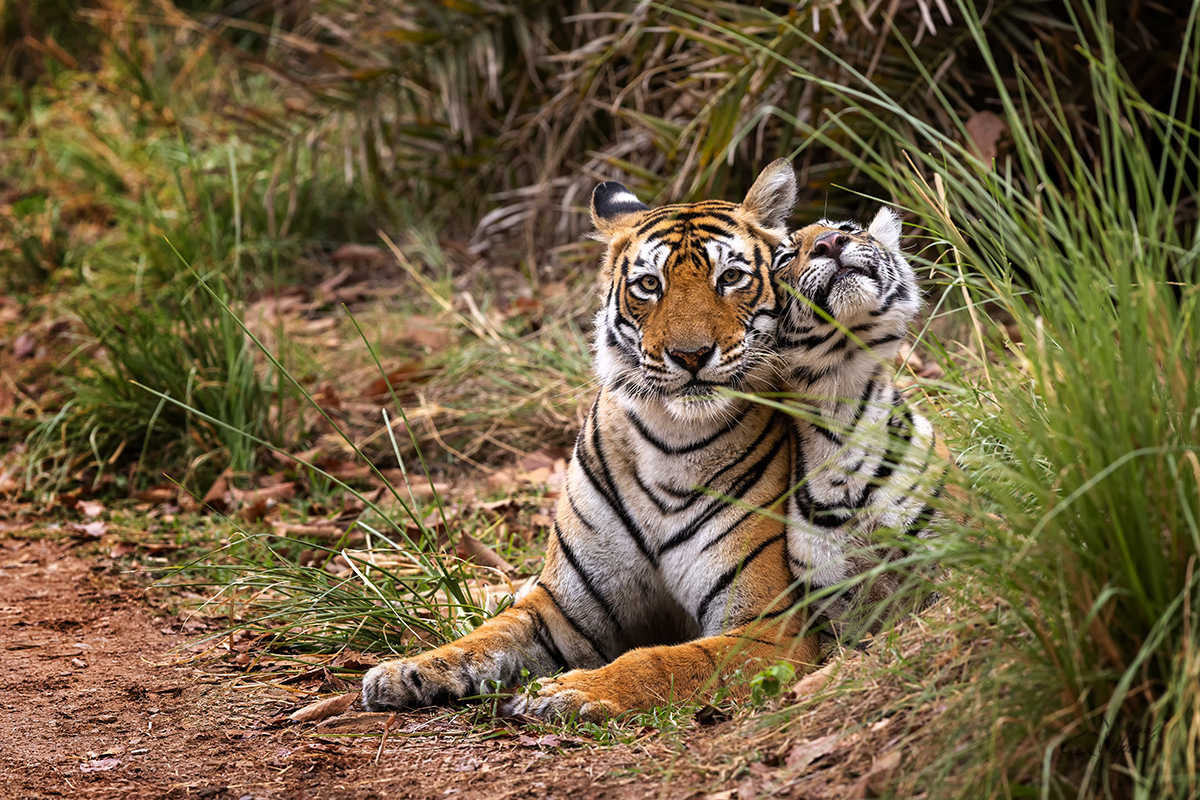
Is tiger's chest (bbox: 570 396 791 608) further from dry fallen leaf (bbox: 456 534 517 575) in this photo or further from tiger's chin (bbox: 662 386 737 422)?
dry fallen leaf (bbox: 456 534 517 575)

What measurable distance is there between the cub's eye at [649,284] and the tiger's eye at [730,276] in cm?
19

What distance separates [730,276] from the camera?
3.08 meters

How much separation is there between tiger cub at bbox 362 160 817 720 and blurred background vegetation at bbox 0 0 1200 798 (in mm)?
346

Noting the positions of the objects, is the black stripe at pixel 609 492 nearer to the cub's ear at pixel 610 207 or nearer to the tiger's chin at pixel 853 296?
the cub's ear at pixel 610 207

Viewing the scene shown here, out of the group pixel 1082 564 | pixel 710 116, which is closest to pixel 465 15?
pixel 710 116

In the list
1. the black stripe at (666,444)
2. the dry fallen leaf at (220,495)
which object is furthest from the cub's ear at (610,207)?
the dry fallen leaf at (220,495)

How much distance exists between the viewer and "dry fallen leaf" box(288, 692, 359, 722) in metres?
3.09

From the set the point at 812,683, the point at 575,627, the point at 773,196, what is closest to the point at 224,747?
the point at 575,627

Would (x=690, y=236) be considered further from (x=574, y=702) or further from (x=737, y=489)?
(x=574, y=702)

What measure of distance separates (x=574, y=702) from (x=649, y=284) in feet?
3.84

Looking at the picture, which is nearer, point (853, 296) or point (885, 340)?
point (853, 296)

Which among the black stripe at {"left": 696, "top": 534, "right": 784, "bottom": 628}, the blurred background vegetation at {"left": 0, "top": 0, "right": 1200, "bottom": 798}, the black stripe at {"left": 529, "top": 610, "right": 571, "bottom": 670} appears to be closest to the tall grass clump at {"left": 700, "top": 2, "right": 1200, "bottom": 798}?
the blurred background vegetation at {"left": 0, "top": 0, "right": 1200, "bottom": 798}

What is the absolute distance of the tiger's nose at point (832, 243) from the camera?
2822 mm

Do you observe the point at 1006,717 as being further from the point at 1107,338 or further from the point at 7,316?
the point at 7,316
